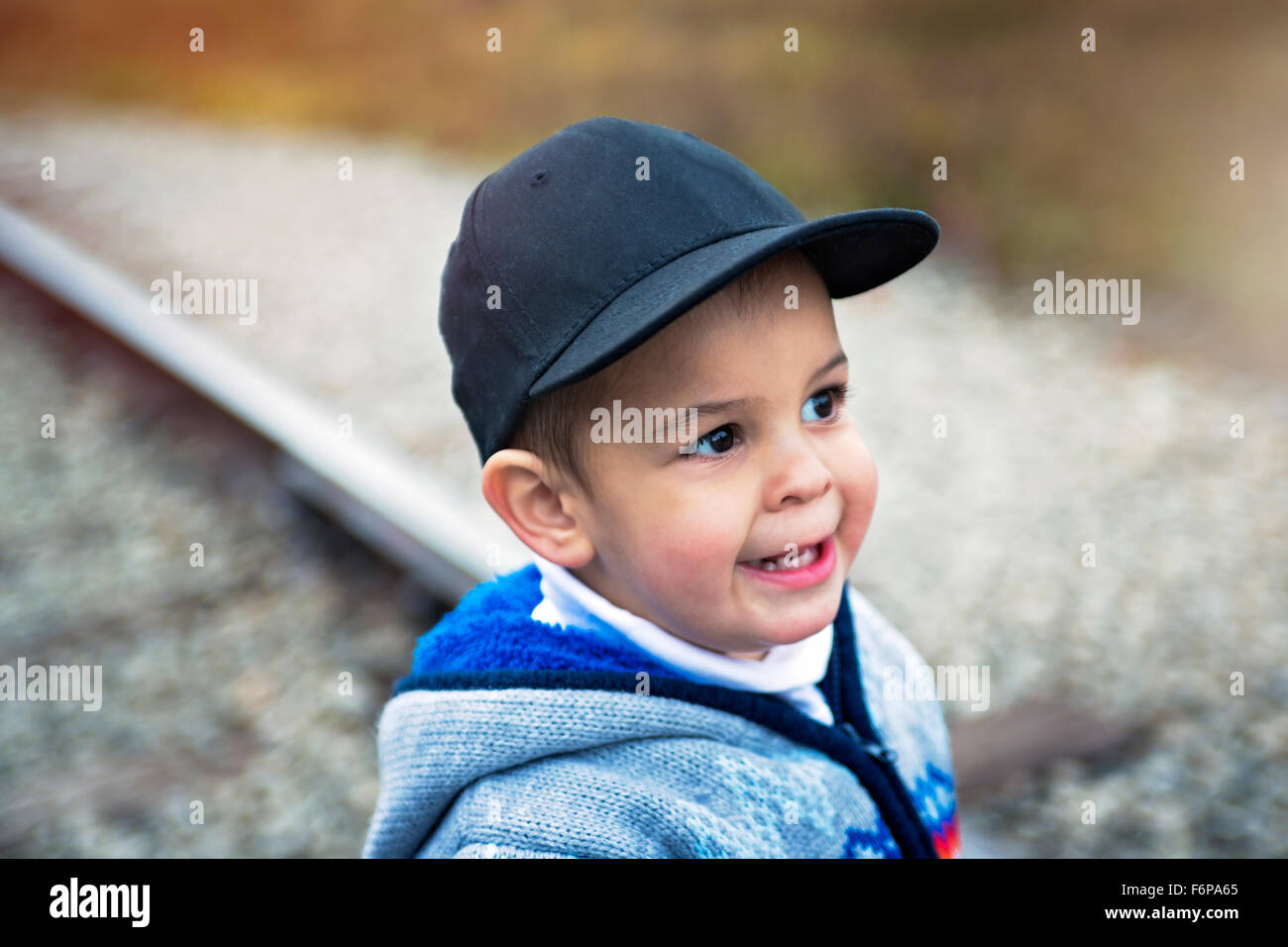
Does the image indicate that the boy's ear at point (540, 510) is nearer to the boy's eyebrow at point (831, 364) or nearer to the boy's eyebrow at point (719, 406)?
the boy's eyebrow at point (719, 406)

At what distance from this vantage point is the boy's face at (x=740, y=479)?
4.14 ft

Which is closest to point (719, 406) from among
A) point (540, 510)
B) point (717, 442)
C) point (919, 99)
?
point (717, 442)

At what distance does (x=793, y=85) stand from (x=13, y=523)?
4399mm

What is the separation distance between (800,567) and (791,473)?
0.14 metres

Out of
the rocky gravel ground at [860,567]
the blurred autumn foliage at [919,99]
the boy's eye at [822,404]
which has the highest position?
the blurred autumn foliage at [919,99]

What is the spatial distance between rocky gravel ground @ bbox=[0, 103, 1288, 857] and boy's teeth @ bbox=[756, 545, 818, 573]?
1.19 metres

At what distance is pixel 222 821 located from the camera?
251 centimetres

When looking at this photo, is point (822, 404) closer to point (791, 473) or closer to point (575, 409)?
point (791, 473)

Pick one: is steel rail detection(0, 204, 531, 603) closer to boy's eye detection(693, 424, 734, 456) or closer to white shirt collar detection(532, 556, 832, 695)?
white shirt collar detection(532, 556, 832, 695)

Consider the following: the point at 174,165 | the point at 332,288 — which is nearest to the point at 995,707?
the point at 332,288

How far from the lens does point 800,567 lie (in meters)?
1.35

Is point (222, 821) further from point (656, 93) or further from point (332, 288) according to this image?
point (656, 93)

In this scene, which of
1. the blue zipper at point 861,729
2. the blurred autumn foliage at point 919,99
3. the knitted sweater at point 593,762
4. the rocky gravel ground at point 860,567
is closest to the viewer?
the knitted sweater at point 593,762

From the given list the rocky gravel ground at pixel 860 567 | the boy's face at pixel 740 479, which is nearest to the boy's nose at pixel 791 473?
the boy's face at pixel 740 479
